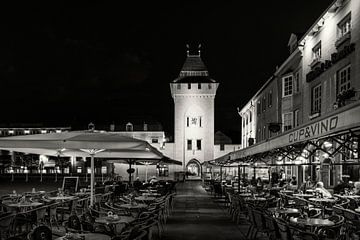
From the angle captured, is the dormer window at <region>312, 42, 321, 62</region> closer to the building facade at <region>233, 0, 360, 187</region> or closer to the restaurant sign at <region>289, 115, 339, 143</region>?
the building facade at <region>233, 0, 360, 187</region>

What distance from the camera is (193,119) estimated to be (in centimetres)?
6956

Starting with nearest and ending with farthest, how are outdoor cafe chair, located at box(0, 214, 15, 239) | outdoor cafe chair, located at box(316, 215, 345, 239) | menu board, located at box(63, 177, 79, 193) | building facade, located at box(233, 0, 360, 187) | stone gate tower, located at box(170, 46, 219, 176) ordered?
outdoor cafe chair, located at box(0, 214, 15, 239), outdoor cafe chair, located at box(316, 215, 345, 239), building facade, located at box(233, 0, 360, 187), menu board, located at box(63, 177, 79, 193), stone gate tower, located at box(170, 46, 219, 176)

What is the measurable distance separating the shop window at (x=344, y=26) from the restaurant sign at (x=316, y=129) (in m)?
13.5

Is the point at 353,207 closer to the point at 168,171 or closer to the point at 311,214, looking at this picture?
the point at 311,214

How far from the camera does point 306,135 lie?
8.82m

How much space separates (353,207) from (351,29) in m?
10.4

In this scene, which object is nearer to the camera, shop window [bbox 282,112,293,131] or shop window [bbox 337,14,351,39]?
shop window [bbox 337,14,351,39]

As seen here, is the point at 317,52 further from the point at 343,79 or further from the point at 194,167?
the point at 194,167

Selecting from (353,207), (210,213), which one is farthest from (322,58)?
(353,207)

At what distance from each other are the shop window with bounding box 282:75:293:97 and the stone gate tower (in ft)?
114

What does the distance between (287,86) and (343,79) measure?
1245 centimetres

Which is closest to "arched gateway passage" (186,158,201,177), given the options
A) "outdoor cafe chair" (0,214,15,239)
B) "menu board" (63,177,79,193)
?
"menu board" (63,177,79,193)

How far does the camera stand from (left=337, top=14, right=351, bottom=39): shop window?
21.6 metres

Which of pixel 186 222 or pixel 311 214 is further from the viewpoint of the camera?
pixel 186 222
